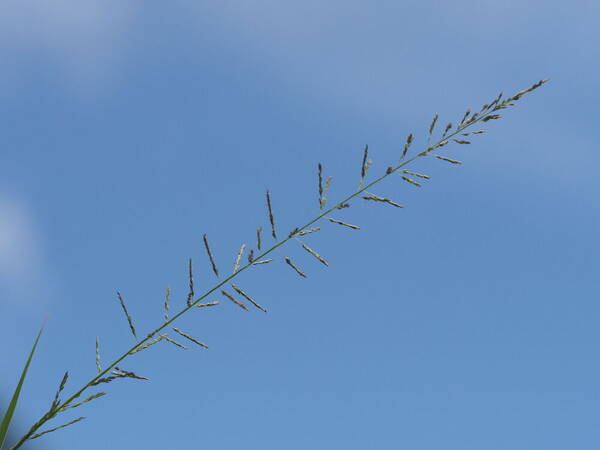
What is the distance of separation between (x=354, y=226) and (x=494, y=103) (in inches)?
35.2

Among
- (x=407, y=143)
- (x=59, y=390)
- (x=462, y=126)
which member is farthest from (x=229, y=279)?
(x=462, y=126)

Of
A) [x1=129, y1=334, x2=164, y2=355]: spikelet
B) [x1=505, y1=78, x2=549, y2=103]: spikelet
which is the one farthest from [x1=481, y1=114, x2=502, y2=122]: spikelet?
[x1=129, y1=334, x2=164, y2=355]: spikelet

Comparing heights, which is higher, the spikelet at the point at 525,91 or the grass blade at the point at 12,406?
the spikelet at the point at 525,91

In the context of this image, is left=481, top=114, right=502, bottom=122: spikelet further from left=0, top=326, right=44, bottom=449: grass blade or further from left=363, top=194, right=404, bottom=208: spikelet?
left=0, top=326, right=44, bottom=449: grass blade

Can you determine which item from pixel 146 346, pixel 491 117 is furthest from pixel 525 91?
pixel 146 346

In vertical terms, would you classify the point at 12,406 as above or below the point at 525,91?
below

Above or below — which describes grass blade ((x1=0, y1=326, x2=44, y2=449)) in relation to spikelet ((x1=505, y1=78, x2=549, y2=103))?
below

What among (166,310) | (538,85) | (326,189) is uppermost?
(538,85)

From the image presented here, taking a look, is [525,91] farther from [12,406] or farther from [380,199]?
[12,406]

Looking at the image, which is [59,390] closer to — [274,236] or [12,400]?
[12,400]

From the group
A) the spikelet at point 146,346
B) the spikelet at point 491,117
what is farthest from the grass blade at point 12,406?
the spikelet at point 491,117

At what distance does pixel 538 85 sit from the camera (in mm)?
3104

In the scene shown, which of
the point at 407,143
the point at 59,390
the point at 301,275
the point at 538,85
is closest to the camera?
the point at 59,390

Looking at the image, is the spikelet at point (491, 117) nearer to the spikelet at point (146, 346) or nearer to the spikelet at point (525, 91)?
the spikelet at point (525, 91)
